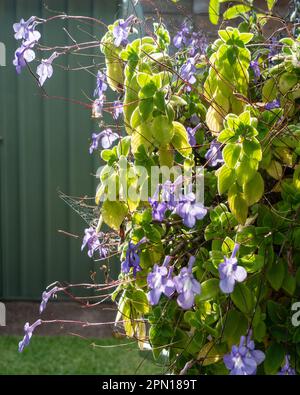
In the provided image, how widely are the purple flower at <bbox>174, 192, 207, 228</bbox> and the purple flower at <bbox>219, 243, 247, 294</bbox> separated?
104mm

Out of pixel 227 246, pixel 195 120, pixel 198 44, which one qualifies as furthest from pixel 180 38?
pixel 227 246

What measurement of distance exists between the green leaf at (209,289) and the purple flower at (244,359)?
11 centimetres

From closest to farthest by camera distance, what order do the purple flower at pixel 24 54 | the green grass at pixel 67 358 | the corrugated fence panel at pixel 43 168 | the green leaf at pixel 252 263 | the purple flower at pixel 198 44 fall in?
1. the green leaf at pixel 252 263
2. the purple flower at pixel 24 54
3. the purple flower at pixel 198 44
4. the green grass at pixel 67 358
5. the corrugated fence panel at pixel 43 168

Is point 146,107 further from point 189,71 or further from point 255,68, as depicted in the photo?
point 255,68

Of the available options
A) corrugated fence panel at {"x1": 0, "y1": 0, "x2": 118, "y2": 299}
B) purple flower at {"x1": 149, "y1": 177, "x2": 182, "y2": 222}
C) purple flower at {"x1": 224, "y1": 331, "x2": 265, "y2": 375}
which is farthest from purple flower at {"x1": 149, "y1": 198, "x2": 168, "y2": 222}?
corrugated fence panel at {"x1": 0, "y1": 0, "x2": 118, "y2": 299}

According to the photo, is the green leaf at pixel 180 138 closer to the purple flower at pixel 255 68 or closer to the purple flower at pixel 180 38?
the purple flower at pixel 255 68

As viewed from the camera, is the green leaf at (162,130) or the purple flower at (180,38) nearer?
the green leaf at (162,130)

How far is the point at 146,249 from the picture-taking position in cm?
163

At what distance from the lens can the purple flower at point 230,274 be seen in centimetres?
129

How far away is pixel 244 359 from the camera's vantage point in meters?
1.34

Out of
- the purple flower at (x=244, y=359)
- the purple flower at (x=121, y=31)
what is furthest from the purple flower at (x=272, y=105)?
the purple flower at (x=244, y=359)

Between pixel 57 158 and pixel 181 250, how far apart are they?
11.3 feet
